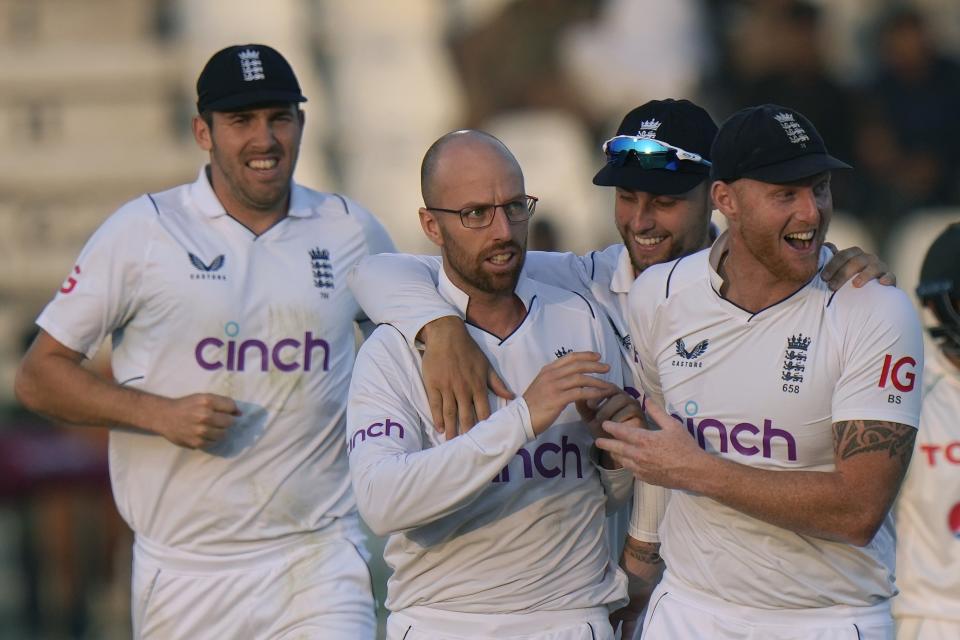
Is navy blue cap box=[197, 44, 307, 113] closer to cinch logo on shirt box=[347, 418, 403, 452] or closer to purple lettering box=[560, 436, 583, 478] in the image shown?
cinch logo on shirt box=[347, 418, 403, 452]

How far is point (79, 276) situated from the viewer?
5.97 meters

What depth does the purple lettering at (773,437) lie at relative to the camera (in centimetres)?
472

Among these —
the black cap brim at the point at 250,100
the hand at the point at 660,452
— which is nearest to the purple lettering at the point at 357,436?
the hand at the point at 660,452

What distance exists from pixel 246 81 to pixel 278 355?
1.00 m

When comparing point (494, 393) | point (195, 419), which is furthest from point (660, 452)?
point (195, 419)

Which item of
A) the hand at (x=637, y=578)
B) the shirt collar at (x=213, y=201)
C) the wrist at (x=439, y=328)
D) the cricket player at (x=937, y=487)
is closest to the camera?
the wrist at (x=439, y=328)

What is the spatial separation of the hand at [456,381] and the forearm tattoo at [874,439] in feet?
3.30

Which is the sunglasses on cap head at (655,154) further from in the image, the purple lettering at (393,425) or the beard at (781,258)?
the purple lettering at (393,425)

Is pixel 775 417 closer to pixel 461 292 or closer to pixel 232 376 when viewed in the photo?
pixel 461 292

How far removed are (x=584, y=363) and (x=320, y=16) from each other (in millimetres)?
11163

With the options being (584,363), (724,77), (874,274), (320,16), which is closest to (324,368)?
(584,363)

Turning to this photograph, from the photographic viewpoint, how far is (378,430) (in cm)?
484

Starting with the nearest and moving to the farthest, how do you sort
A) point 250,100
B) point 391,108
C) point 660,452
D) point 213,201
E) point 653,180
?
point 660,452 → point 653,180 → point 250,100 → point 213,201 → point 391,108

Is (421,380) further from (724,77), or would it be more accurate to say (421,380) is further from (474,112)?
(474,112)
